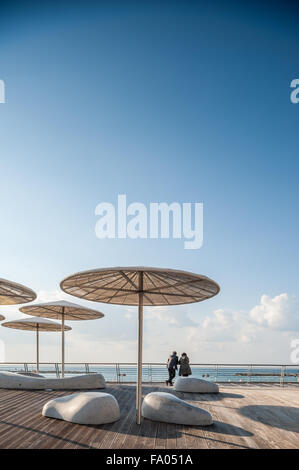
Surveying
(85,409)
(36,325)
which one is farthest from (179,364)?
(36,325)

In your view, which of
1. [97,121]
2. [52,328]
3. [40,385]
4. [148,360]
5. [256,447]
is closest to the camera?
[256,447]

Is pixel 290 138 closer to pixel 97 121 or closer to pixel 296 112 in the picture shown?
pixel 296 112

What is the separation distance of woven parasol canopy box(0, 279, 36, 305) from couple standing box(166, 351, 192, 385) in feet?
23.9

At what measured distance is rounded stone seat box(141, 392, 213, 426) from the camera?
6684 mm

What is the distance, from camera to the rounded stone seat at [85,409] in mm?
6516

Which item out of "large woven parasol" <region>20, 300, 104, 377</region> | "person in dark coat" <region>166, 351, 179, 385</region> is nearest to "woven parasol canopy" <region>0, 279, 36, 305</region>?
"large woven parasol" <region>20, 300, 104, 377</region>

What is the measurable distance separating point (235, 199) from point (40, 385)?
1140 centimetres

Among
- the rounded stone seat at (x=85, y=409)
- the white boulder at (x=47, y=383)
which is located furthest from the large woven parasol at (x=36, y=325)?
the rounded stone seat at (x=85, y=409)

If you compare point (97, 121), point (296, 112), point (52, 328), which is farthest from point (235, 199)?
point (52, 328)

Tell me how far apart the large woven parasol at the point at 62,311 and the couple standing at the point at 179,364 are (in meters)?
4.06

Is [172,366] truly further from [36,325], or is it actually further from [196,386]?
[36,325]

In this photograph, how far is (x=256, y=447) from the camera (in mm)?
5348

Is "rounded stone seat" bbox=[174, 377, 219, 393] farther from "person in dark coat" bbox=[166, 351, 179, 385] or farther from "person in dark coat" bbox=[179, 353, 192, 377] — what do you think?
"person in dark coat" bbox=[166, 351, 179, 385]

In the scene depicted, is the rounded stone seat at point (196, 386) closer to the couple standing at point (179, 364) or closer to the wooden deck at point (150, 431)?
the couple standing at point (179, 364)
